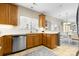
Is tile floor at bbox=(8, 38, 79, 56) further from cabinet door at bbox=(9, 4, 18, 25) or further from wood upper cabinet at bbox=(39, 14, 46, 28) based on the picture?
cabinet door at bbox=(9, 4, 18, 25)

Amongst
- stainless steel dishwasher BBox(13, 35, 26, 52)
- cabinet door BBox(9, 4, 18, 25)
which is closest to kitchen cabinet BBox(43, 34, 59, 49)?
stainless steel dishwasher BBox(13, 35, 26, 52)

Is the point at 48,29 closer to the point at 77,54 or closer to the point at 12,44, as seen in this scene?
the point at 77,54

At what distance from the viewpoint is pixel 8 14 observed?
9.59 feet

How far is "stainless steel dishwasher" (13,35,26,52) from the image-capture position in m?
3.06

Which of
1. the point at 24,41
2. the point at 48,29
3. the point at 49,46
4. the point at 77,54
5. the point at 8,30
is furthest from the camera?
the point at 24,41

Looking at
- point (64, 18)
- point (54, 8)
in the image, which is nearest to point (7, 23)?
point (54, 8)

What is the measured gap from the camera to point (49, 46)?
2748 millimetres

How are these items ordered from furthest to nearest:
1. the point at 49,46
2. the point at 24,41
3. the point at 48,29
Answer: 1. the point at 24,41
2. the point at 49,46
3. the point at 48,29

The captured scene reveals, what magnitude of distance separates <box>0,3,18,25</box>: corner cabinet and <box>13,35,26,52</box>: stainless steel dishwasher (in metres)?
0.49

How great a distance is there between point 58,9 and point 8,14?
142 centimetres

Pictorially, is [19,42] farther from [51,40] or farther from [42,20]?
[42,20]

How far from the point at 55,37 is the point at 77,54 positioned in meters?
0.64

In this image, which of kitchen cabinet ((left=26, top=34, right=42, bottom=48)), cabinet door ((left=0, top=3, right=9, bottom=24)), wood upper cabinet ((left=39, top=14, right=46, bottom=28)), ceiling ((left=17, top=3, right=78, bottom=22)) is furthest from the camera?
kitchen cabinet ((left=26, top=34, right=42, bottom=48))

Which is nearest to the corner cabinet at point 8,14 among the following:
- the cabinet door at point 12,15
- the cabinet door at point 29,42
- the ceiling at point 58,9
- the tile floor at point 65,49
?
the cabinet door at point 12,15
